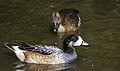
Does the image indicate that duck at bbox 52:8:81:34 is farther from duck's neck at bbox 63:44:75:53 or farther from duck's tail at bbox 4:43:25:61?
duck's tail at bbox 4:43:25:61

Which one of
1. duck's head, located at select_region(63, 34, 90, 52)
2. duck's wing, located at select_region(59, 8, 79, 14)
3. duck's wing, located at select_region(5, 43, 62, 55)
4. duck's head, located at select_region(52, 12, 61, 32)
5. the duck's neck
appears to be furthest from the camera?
duck's wing, located at select_region(59, 8, 79, 14)

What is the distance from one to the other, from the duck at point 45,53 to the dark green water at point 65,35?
174mm

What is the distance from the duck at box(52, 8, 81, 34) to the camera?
16.0 metres

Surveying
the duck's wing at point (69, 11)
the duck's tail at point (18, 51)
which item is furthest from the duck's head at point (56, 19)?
the duck's tail at point (18, 51)

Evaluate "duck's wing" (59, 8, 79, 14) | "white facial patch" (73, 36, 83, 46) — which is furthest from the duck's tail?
"duck's wing" (59, 8, 79, 14)

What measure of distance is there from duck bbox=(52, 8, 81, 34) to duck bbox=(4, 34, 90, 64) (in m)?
2.30

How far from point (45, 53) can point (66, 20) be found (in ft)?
10.7

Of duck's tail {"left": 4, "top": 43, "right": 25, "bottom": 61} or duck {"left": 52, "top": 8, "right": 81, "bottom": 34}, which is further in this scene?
duck {"left": 52, "top": 8, "right": 81, "bottom": 34}

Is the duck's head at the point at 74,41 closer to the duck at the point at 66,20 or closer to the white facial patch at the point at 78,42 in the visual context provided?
the white facial patch at the point at 78,42

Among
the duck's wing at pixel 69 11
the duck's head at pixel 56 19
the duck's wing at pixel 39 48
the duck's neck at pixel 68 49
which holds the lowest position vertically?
the duck's neck at pixel 68 49

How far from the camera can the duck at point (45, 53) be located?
13.4 metres

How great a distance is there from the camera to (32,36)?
15.3 m

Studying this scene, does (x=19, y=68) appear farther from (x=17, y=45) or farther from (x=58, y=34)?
(x=58, y=34)

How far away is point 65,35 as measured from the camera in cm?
1603
